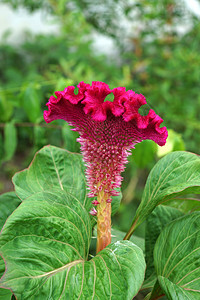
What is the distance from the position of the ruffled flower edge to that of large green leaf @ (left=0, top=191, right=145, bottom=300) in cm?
10

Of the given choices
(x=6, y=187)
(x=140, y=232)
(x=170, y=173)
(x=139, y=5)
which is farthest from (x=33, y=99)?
(x=6, y=187)

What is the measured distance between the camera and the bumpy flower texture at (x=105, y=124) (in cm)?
33

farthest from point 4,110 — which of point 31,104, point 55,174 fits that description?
point 55,174

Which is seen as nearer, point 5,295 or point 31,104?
point 5,295

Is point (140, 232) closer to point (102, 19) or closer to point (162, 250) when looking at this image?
point (162, 250)

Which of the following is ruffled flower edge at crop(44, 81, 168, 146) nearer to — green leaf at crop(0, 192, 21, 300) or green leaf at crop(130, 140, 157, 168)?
green leaf at crop(0, 192, 21, 300)

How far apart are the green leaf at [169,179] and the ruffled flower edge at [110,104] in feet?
0.20

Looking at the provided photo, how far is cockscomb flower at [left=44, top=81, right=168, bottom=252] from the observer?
326mm

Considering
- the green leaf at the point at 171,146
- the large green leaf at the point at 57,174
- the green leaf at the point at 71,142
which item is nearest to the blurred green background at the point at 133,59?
the green leaf at the point at 171,146

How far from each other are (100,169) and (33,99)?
0.46 meters

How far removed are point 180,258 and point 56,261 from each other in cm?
14

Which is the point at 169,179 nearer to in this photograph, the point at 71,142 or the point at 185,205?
the point at 185,205

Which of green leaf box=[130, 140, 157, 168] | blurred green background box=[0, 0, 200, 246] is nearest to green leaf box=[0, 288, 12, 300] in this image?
green leaf box=[130, 140, 157, 168]

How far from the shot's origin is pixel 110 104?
0.32 m
